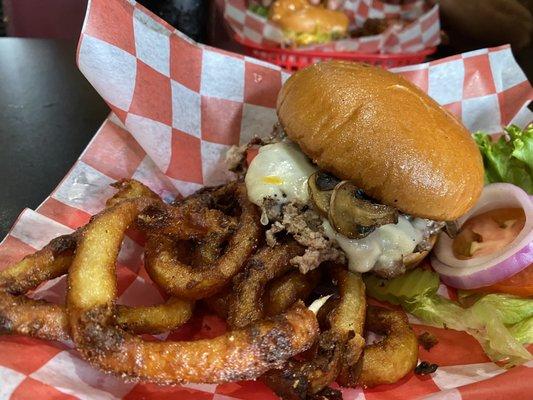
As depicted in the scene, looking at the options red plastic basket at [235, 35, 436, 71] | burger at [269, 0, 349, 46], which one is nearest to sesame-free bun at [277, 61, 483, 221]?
red plastic basket at [235, 35, 436, 71]

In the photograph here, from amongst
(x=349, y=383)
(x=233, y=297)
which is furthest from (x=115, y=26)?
(x=349, y=383)

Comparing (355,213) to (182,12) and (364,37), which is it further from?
(364,37)

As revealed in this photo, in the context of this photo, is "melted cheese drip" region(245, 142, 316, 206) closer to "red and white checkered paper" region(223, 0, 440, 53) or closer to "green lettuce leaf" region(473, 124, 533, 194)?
"green lettuce leaf" region(473, 124, 533, 194)

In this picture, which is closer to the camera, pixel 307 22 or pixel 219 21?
pixel 307 22

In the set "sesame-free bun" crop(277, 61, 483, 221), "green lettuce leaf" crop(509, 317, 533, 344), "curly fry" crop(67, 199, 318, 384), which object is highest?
"sesame-free bun" crop(277, 61, 483, 221)

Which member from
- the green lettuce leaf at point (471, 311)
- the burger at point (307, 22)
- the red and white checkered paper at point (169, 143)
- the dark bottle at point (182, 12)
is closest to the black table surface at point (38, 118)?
the red and white checkered paper at point (169, 143)

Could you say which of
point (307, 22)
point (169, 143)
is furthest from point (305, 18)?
point (169, 143)
